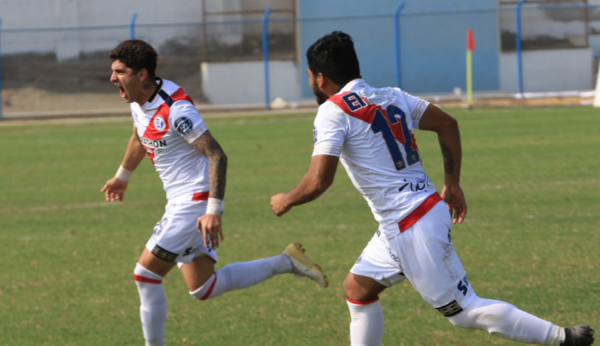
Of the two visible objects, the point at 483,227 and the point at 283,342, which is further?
the point at 483,227

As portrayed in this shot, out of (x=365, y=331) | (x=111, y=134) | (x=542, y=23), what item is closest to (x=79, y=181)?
(x=111, y=134)

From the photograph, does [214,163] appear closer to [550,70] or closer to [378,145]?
[378,145]

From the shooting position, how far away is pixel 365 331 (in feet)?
13.3

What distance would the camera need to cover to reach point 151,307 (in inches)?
180

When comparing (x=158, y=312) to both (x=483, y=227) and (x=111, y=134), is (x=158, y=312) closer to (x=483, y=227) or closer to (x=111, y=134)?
(x=483, y=227)

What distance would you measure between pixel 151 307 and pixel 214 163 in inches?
40.3

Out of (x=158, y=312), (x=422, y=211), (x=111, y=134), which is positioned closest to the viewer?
(x=422, y=211)

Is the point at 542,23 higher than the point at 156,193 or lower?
higher

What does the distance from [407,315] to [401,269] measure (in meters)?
1.48

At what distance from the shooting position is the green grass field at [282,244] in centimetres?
513

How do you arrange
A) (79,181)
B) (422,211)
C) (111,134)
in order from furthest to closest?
(111,134)
(79,181)
(422,211)

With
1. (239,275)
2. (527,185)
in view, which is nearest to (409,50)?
(527,185)

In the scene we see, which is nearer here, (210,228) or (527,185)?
(210,228)

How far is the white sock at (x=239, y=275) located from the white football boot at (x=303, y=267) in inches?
1.6
